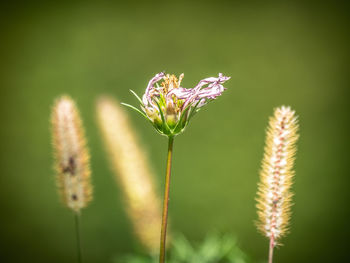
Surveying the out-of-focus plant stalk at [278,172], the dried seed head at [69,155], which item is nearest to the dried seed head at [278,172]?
the out-of-focus plant stalk at [278,172]

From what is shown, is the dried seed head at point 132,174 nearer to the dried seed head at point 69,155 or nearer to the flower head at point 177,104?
the dried seed head at point 69,155

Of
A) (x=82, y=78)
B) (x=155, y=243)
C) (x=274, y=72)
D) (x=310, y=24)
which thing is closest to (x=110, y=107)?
(x=155, y=243)

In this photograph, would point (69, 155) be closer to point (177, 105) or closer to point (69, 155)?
point (69, 155)

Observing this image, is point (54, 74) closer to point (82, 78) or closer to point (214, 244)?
point (82, 78)

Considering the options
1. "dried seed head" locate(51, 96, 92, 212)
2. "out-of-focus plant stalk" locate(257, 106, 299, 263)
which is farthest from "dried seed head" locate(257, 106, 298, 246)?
"dried seed head" locate(51, 96, 92, 212)

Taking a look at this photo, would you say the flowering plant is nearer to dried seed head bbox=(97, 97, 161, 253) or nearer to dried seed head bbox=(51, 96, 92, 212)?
dried seed head bbox=(51, 96, 92, 212)

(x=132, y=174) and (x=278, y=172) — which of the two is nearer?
(x=278, y=172)

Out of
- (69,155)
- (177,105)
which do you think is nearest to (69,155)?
(69,155)
